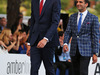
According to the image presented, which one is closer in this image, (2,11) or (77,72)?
(77,72)

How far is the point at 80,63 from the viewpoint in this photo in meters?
6.41

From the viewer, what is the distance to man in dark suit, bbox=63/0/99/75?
6371 mm

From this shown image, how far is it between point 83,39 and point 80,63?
0.46m

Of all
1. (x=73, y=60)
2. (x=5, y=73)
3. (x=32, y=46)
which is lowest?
(x=5, y=73)

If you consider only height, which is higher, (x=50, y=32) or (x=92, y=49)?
(x=50, y=32)

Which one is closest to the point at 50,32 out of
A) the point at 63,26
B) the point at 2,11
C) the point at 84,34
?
the point at 84,34

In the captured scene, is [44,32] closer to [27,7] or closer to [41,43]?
[41,43]

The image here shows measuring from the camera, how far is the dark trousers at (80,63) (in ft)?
21.0

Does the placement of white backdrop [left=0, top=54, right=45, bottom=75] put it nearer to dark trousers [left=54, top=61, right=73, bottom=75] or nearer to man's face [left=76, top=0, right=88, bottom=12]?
dark trousers [left=54, top=61, right=73, bottom=75]

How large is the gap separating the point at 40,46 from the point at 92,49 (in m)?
1.57

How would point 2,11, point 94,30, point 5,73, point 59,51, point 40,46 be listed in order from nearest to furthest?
point 40,46
point 94,30
point 5,73
point 59,51
point 2,11

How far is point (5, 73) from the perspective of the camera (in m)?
8.20

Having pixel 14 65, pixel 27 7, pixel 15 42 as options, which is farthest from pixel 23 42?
pixel 27 7

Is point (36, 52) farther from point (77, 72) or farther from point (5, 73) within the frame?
point (5, 73)
